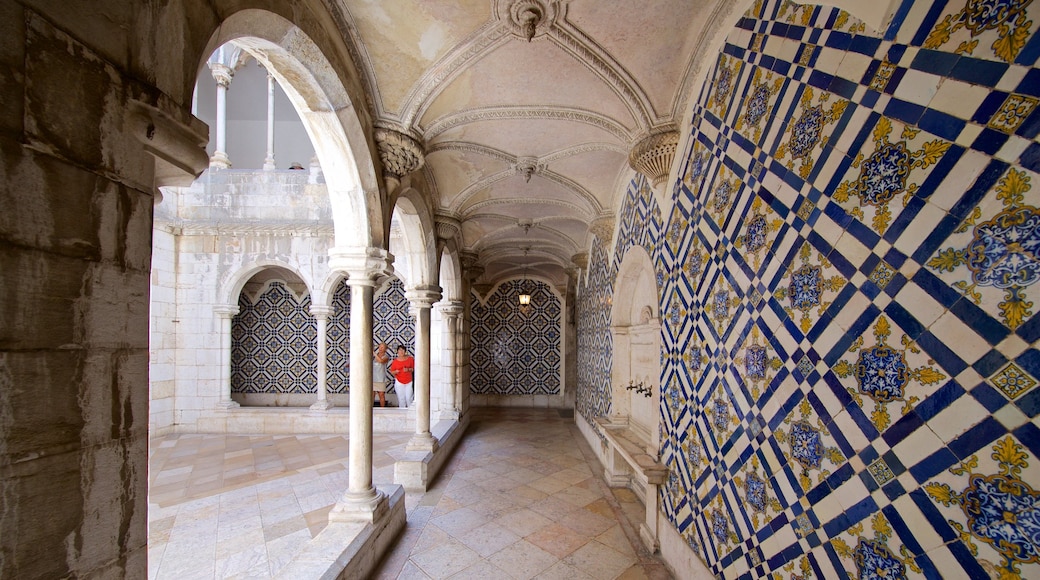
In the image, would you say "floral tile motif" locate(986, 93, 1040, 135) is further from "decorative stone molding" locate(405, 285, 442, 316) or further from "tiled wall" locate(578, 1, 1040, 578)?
"decorative stone molding" locate(405, 285, 442, 316)

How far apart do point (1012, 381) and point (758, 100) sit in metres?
1.51

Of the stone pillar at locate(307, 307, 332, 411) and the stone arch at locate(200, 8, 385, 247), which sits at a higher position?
the stone arch at locate(200, 8, 385, 247)

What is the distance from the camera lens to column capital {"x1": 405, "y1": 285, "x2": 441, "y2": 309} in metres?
5.46

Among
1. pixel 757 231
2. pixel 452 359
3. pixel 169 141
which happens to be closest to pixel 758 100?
pixel 757 231

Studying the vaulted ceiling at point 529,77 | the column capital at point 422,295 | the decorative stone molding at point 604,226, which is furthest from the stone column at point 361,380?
the decorative stone molding at point 604,226

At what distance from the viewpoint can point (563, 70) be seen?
3.18 metres

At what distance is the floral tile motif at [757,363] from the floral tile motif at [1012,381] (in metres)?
0.81

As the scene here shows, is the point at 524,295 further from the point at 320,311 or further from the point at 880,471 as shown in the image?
the point at 880,471

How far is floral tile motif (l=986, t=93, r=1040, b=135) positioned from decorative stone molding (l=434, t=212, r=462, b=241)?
5.16 meters

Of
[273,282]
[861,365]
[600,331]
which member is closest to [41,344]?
[861,365]

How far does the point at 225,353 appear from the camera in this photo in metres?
7.61

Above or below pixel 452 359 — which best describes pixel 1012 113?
above

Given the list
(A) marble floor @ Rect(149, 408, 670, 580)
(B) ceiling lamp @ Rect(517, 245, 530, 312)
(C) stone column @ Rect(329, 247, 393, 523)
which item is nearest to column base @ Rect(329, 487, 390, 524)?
(C) stone column @ Rect(329, 247, 393, 523)

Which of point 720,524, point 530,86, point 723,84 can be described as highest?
point 530,86
